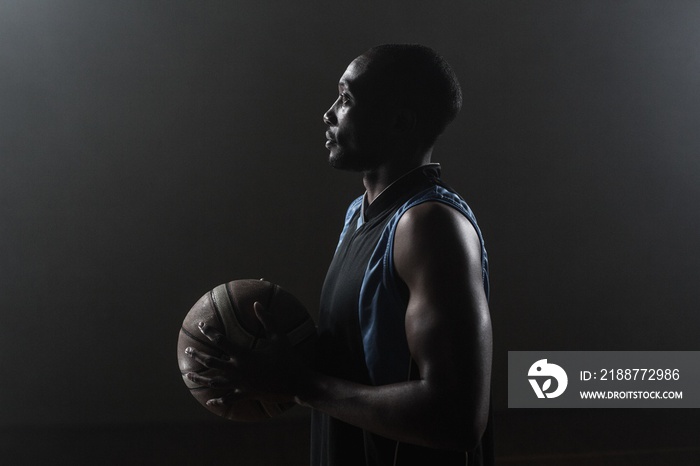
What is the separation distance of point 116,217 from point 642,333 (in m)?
2.91

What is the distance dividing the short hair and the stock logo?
2.90 m

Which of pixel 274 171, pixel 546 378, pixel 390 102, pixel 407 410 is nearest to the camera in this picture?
pixel 407 410

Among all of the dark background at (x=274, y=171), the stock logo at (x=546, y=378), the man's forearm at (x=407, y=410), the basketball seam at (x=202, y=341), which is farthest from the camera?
the stock logo at (x=546, y=378)

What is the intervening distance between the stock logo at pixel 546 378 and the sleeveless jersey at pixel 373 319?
2773 millimetres

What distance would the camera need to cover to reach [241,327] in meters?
1.04

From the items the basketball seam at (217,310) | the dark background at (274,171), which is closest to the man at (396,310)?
the basketball seam at (217,310)

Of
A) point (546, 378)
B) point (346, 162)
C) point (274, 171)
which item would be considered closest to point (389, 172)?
point (346, 162)

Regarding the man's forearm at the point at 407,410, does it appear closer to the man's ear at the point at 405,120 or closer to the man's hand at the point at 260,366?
the man's hand at the point at 260,366

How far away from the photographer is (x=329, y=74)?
3.63 metres

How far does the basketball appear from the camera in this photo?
1.02m

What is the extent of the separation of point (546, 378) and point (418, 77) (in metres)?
3.16

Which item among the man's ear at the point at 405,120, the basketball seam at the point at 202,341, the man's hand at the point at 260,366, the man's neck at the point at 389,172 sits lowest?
the man's hand at the point at 260,366

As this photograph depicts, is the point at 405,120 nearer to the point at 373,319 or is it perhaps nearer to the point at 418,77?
the point at 418,77

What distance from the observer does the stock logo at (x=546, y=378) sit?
11.8 ft
